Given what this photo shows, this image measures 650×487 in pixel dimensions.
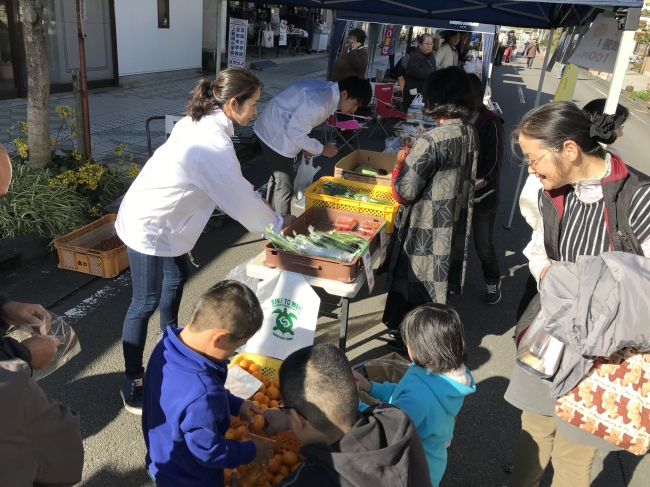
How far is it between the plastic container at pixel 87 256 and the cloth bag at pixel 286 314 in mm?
1884

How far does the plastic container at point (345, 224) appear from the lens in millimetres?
3531

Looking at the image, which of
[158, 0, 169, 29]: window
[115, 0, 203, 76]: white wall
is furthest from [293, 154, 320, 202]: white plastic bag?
[158, 0, 169, 29]: window

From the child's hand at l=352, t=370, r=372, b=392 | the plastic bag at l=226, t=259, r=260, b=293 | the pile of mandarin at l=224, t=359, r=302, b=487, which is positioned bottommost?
the pile of mandarin at l=224, t=359, r=302, b=487

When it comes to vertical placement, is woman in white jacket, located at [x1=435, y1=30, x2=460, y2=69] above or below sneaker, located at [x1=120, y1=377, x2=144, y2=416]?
above

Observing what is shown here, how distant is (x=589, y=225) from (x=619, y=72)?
1577mm

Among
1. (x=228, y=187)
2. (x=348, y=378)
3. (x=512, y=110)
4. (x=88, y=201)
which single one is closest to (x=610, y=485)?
(x=348, y=378)

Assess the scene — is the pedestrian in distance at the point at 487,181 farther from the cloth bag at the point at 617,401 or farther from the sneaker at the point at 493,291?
the cloth bag at the point at 617,401

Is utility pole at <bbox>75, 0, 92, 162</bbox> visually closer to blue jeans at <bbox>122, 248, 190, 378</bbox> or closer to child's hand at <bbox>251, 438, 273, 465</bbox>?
blue jeans at <bbox>122, 248, 190, 378</bbox>

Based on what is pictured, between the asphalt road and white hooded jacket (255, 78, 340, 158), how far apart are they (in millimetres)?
1213

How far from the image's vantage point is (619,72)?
2982 mm

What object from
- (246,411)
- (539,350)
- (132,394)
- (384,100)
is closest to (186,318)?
(132,394)

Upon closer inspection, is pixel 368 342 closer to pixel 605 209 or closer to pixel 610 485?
pixel 610 485

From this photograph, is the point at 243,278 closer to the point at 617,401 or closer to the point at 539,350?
the point at 539,350

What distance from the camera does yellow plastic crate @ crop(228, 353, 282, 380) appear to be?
9.98ft
